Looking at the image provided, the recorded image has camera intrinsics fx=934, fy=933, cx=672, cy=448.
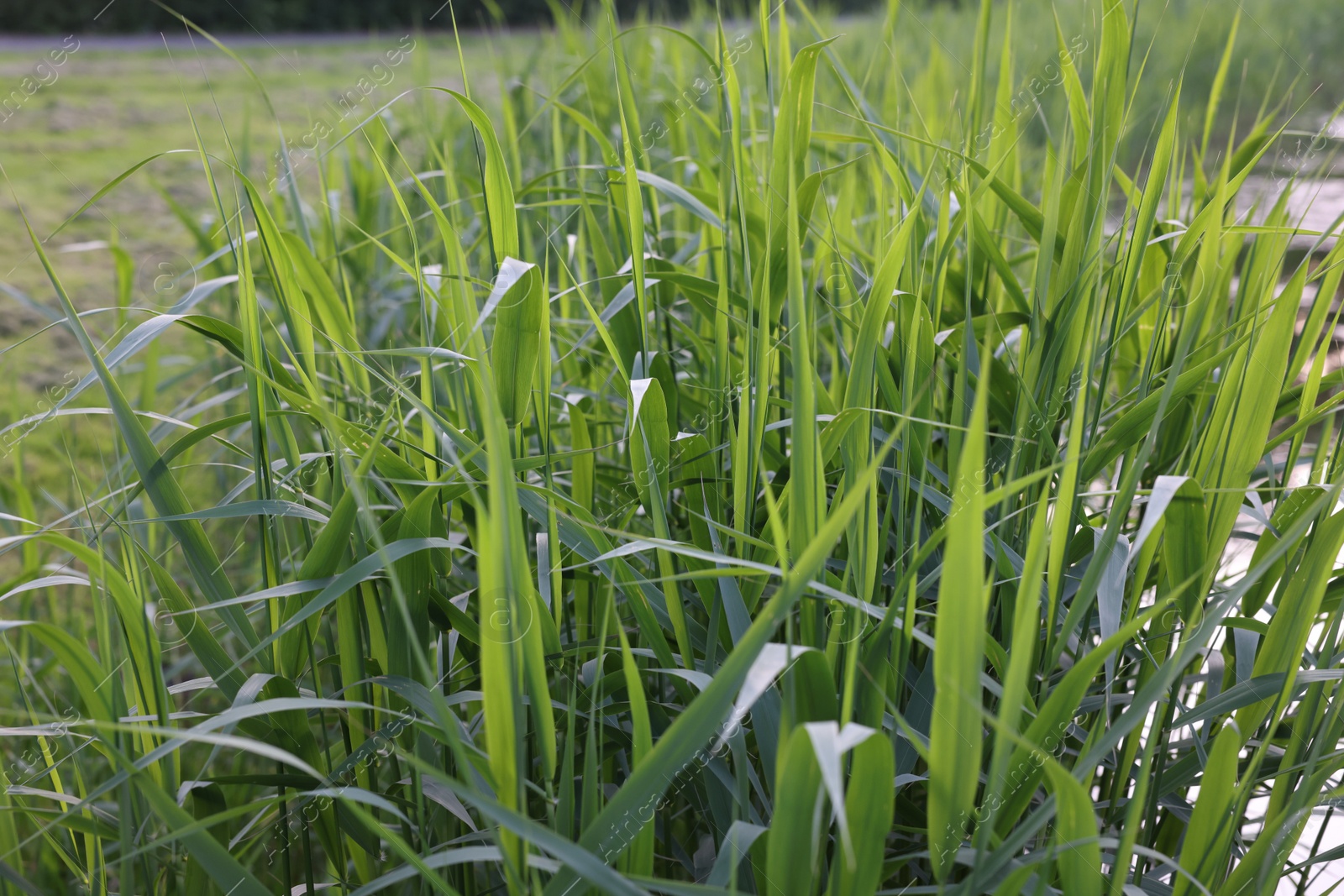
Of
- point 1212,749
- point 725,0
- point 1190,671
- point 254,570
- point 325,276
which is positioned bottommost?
point 254,570

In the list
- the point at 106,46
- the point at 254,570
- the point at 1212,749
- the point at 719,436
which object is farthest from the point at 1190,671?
the point at 106,46

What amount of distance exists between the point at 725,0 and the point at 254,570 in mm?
4833

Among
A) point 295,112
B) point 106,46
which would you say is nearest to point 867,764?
point 295,112

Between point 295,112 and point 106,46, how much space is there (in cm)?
440

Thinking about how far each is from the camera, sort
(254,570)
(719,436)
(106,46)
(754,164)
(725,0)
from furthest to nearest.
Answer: (106,46) < (725,0) < (254,570) < (754,164) < (719,436)

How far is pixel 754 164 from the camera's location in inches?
41.4

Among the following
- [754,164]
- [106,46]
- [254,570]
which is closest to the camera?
[754,164]

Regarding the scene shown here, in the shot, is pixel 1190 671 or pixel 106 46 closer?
pixel 1190 671

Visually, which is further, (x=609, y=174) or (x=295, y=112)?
(x=295, y=112)

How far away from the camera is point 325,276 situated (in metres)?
0.77

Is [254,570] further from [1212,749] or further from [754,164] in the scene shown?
[1212,749]

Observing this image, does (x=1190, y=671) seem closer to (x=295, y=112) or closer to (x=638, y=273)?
(x=638, y=273)

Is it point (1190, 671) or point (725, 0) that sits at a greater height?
point (725, 0)

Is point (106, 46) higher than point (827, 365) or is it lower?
higher
